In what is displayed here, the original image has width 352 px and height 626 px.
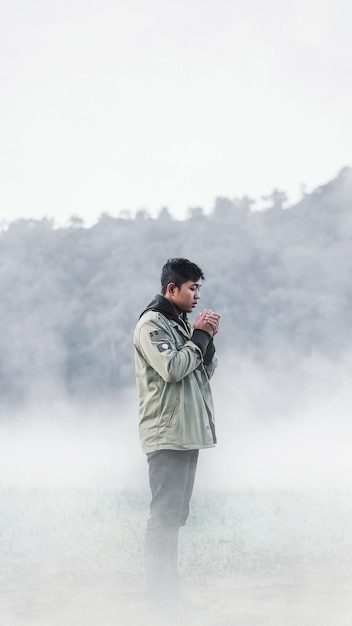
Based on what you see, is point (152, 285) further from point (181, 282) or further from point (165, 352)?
point (165, 352)

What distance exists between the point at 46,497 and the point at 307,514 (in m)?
2.52

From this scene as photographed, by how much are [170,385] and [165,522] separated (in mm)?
553

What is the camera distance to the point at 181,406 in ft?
11.3

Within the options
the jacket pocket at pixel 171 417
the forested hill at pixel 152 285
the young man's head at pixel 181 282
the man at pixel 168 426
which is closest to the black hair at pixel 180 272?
the young man's head at pixel 181 282

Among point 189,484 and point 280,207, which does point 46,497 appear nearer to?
point 189,484

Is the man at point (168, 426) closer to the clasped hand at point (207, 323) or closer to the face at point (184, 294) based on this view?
the clasped hand at point (207, 323)

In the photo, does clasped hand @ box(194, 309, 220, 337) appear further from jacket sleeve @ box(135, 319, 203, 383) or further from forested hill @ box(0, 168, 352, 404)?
forested hill @ box(0, 168, 352, 404)

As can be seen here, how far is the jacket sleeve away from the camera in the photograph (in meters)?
3.39

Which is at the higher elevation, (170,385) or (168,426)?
(170,385)

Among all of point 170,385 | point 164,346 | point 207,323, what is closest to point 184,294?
point 207,323

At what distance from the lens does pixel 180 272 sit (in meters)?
3.61

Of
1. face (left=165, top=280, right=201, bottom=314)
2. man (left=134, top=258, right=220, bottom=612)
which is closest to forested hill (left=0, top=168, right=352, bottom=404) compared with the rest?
face (left=165, top=280, right=201, bottom=314)

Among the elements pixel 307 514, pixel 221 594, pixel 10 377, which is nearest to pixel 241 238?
pixel 10 377

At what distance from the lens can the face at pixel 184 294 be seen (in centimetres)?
362
